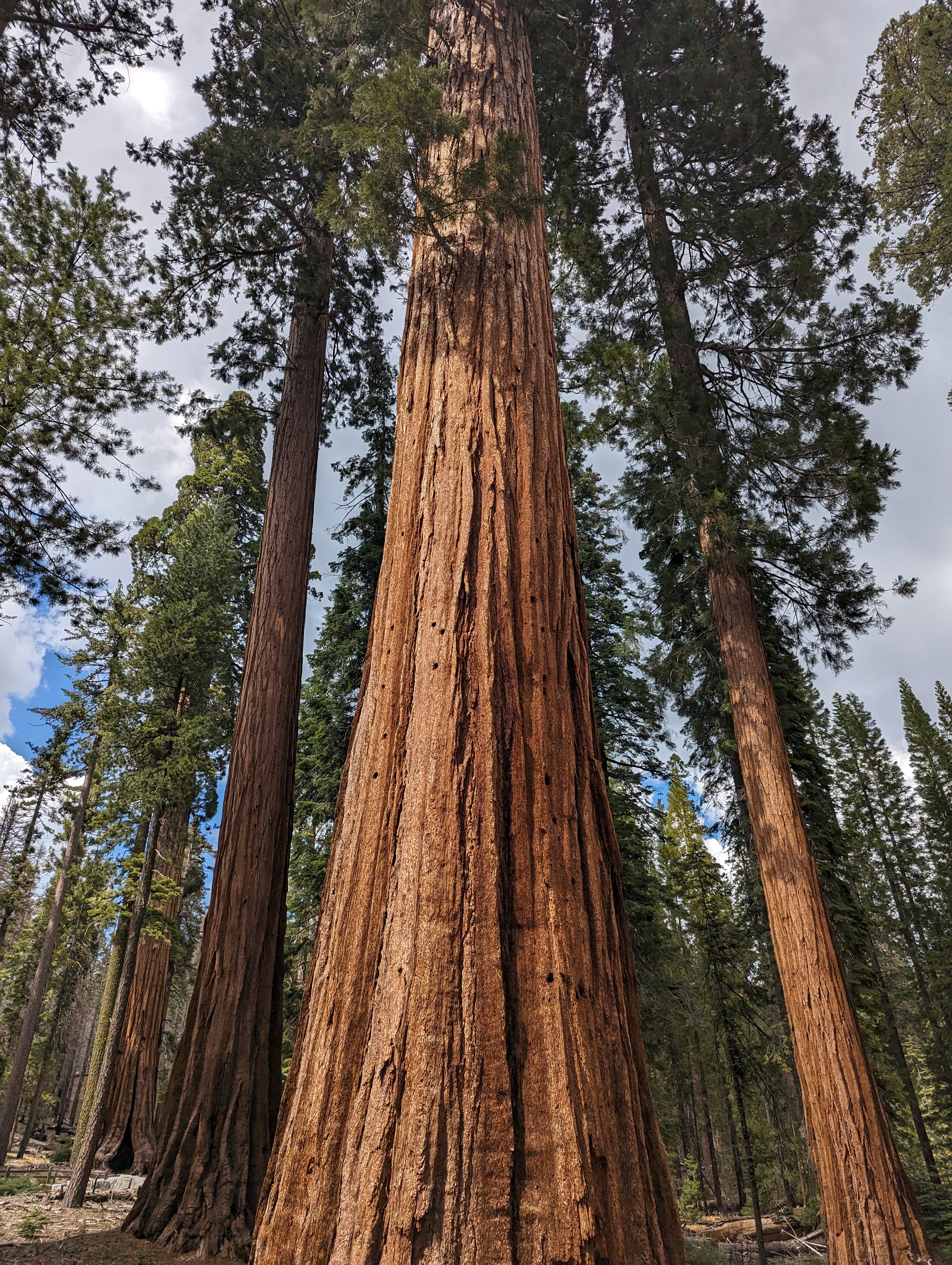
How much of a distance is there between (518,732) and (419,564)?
791 mm

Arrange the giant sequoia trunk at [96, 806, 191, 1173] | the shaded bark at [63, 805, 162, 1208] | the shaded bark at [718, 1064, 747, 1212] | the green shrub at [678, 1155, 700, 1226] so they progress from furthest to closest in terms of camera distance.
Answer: the green shrub at [678, 1155, 700, 1226] < the shaded bark at [718, 1064, 747, 1212] < the giant sequoia trunk at [96, 806, 191, 1173] < the shaded bark at [63, 805, 162, 1208]

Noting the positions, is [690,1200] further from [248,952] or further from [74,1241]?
[248,952]

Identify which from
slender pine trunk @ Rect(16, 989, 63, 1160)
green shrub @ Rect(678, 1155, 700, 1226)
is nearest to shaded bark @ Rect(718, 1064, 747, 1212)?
green shrub @ Rect(678, 1155, 700, 1226)

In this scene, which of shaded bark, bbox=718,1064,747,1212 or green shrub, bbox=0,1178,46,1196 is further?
shaded bark, bbox=718,1064,747,1212

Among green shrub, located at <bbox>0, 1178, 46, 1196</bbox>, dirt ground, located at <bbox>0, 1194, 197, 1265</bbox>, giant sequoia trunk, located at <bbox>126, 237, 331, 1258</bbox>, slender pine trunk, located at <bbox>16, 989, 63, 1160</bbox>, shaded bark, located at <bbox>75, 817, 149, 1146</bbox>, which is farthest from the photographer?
slender pine trunk, located at <bbox>16, 989, 63, 1160</bbox>

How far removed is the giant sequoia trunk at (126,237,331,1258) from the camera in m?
5.71

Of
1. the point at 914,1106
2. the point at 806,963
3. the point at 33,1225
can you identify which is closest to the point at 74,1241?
the point at 33,1225

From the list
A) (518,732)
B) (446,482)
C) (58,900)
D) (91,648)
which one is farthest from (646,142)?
(58,900)

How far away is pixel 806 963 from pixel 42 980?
68.0ft

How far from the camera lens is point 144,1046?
12602mm

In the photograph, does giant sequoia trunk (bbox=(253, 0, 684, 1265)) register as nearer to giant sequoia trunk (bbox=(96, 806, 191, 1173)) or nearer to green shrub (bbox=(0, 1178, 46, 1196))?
giant sequoia trunk (bbox=(96, 806, 191, 1173))

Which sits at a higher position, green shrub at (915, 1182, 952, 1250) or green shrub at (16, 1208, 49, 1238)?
green shrub at (16, 1208, 49, 1238)

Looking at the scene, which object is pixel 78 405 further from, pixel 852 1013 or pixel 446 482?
pixel 852 1013

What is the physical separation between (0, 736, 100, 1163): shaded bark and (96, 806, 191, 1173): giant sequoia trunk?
18.9 feet
